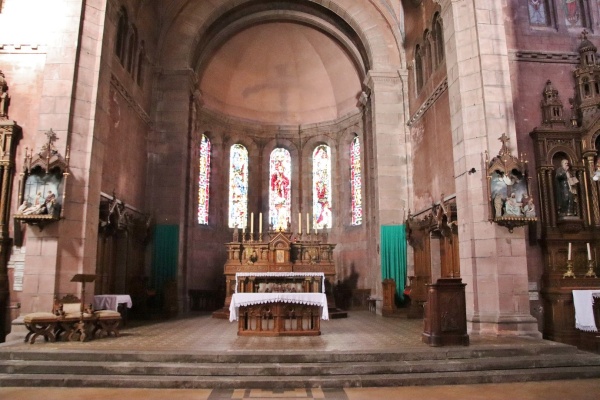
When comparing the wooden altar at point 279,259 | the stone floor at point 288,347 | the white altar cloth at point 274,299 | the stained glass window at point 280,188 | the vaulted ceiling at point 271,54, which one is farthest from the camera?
the stained glass window at point 280,188

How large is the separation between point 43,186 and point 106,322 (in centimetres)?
331

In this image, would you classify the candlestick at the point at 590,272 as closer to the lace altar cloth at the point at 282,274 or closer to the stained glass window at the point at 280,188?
the lace altar cloth at the point at 282,274

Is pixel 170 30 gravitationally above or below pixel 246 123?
above

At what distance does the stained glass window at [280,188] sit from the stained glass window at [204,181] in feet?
11.1

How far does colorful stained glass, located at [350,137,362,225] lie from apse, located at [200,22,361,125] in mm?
1816

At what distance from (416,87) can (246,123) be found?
9648mm

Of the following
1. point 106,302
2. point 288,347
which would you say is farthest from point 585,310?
point 106,302

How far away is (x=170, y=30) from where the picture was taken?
18562 mm

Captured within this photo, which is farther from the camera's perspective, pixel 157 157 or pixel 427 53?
pixel 157 157

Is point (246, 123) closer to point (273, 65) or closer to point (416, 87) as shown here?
point (273, 65)

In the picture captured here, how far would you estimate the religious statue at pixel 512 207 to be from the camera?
10.6 meters

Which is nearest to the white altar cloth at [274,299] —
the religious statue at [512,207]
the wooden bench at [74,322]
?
the wooden bench at [74,322]

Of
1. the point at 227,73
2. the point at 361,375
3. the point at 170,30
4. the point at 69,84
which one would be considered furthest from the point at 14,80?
the point at 227,73

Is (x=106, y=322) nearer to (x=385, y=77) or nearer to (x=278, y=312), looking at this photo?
(x=278, y=312)
